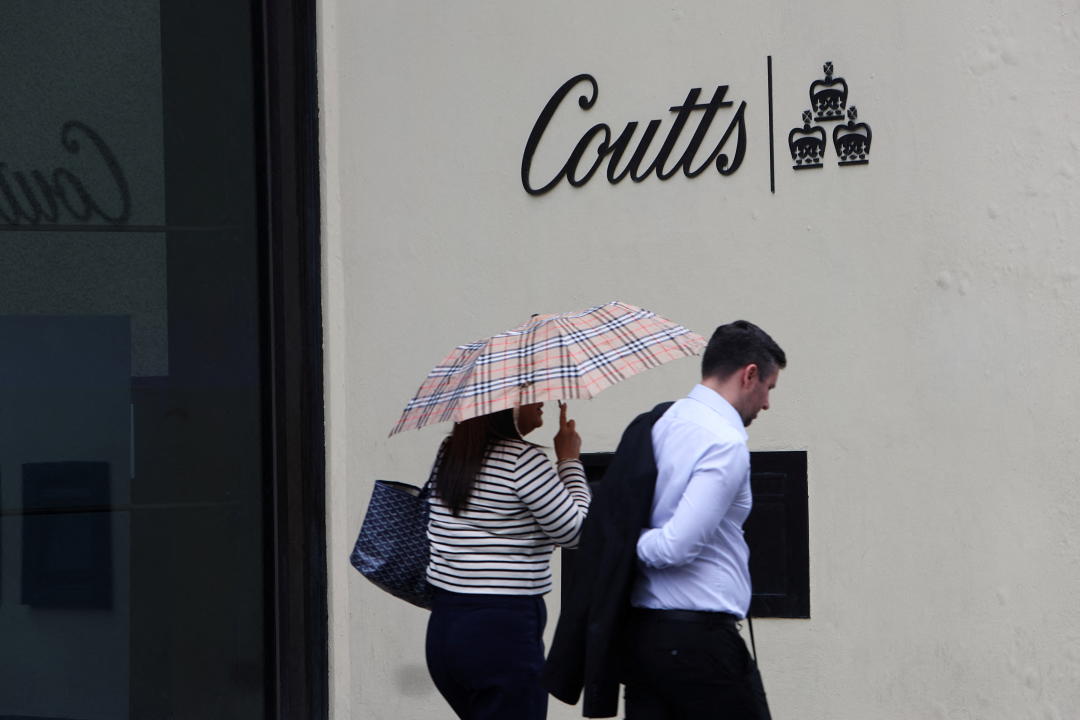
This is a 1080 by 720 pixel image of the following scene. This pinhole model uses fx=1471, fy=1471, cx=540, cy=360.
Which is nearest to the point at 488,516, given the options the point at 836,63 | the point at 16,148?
the point at 836,63

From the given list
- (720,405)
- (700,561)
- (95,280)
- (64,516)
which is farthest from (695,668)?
(95,280)

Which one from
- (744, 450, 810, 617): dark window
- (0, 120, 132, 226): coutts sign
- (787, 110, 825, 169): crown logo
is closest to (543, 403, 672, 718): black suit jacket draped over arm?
(744, 450, 810, 617): dark window

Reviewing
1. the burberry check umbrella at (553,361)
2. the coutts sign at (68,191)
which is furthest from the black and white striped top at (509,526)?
the coutts sign at (68,191)

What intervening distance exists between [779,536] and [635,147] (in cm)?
172

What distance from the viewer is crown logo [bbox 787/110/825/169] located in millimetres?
5957

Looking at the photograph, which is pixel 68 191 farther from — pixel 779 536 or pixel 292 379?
pixel 779 536

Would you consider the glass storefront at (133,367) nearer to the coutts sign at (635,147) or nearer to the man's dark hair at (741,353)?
the coutts sign at (635,147)

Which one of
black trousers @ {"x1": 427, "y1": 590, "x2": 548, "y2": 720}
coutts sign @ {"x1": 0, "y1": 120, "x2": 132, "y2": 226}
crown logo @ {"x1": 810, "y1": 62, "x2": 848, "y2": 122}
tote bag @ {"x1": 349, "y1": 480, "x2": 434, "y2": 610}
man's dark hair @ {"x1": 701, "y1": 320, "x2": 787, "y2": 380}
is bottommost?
black trousers @ {"x1": 427, "y1": 590, "x2": 548, "y2": 720}

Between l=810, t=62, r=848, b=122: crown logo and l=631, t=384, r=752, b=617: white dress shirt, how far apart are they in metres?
2.35

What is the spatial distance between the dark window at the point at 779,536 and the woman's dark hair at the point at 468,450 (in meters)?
1.92

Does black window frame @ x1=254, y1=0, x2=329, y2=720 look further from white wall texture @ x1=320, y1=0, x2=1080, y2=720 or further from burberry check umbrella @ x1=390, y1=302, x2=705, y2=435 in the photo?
burberry check umbrella @ x1=390, y1=302, x2=705, y2=435

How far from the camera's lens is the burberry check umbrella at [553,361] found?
4195mm

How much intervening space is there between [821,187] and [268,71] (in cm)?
247

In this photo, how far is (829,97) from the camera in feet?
19.5
